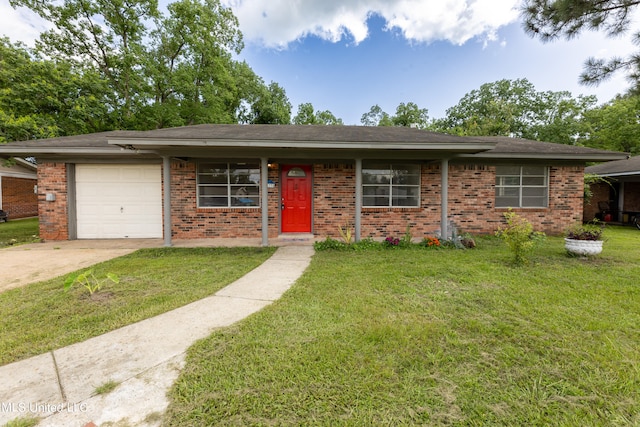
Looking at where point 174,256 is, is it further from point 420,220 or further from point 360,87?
point 360,87

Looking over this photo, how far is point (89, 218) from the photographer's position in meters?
7.70

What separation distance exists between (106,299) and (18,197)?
1725 cm

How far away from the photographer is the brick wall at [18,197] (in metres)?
13.3

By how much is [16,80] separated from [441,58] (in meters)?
22.0

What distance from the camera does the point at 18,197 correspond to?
14.1 meters

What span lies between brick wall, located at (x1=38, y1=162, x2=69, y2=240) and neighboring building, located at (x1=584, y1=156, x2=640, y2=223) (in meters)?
19.6

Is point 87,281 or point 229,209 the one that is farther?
point 229,209

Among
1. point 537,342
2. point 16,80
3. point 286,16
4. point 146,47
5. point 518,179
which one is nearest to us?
point 537,342

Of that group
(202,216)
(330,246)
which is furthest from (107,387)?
(202,216)

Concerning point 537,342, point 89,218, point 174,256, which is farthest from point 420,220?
point 89,218

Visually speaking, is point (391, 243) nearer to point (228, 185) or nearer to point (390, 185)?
point (390, 185)

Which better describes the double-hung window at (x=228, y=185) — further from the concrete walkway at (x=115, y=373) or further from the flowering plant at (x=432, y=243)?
the concrete walkway at (x=115, y=373)

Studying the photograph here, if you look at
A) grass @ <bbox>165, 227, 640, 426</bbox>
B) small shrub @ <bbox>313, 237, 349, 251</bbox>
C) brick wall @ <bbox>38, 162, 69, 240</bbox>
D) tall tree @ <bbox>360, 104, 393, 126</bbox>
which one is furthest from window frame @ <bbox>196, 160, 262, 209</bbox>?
tall tree @ <bbox>360, 104, 393, 126</bbox>

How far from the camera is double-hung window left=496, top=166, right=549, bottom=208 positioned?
27.0 feet
